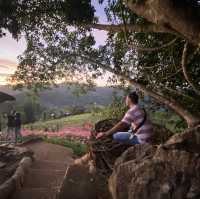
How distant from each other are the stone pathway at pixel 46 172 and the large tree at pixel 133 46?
2.66 meters

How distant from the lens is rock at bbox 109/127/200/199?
458 cm

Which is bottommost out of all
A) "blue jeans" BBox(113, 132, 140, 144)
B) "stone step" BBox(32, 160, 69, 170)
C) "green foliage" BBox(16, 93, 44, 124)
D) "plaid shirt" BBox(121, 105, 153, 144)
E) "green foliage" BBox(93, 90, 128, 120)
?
"stone step" BBox(32, 160, 69, 170)

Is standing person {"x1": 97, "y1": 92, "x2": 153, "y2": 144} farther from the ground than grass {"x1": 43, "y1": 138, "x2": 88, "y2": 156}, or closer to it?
farther from the ground

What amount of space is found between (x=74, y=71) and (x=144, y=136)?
7.89 metres

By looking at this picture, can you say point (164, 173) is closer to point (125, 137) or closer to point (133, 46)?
point (125, 137)

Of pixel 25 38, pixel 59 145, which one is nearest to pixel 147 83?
pixel 25 38

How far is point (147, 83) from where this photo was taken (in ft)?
37.5

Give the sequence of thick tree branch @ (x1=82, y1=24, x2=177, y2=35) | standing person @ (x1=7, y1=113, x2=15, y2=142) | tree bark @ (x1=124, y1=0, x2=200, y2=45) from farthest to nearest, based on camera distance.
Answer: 1. standing person @ (x1=7, y1=113, x2=15, y2=142)
2. thick tree branch @ (x1=82, y1=24, x2=177, y2=35)
3. tree bark @ (x1=124, y1=0, x2=200, y2=45)

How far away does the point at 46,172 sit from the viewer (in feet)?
39.0

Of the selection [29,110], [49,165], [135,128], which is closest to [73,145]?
[49,165]

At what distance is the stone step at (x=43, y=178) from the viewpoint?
1057 centimetres

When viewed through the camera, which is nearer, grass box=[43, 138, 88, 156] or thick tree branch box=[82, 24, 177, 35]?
thick tree branch box=[82, 24, 177, 35]

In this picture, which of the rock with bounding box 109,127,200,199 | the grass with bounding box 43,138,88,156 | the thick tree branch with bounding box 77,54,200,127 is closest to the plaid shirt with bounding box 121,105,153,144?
the thick tree branch with bounding box 77,54,200,127

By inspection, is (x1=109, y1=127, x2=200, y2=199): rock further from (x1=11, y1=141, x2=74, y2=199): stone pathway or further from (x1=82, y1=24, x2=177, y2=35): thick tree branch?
(x1=11, y1=141, x2=74, y2=199): stone pathway
